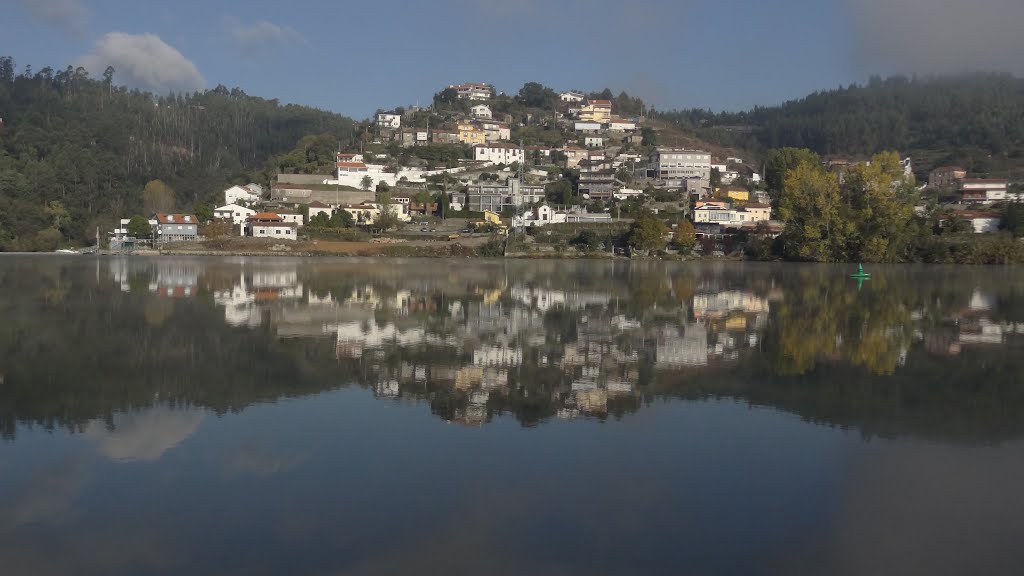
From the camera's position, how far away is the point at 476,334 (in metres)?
13.6

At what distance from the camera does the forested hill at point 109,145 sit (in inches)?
2245

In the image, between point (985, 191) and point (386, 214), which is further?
point (985, 191)

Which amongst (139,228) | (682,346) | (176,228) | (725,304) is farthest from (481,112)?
(682,346)

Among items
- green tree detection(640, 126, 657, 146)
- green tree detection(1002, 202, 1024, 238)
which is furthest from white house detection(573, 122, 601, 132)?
green tree detection(1002, 202, 1024, 238)

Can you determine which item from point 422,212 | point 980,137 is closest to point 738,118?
point 980,137

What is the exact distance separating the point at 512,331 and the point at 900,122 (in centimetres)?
11455

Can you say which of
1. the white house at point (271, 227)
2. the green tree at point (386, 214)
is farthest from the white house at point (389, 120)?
the white house at point (271, 227)

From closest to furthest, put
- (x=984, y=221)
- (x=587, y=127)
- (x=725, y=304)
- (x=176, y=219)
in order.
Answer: (x=725, y=304)
(x=984, y=221)
(x=176, y=219)
(x=587, y=127)

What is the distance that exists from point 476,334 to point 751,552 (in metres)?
8.98

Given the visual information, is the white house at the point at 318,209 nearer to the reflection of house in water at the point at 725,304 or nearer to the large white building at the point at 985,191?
the reflection of house in water at the point at 725,304

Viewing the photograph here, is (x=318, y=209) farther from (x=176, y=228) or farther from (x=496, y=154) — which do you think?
(x=496, y=154)

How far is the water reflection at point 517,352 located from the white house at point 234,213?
2996 cm

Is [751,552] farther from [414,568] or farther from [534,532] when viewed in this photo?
[414,568]

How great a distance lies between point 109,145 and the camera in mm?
78625
